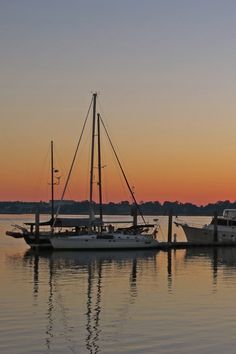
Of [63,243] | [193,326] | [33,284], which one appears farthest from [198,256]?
[193,326]

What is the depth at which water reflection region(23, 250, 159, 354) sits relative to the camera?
22906mm

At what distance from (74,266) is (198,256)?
55.4ft

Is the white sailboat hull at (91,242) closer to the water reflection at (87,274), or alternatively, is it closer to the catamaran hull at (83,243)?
the catamaran hull at (83,243)

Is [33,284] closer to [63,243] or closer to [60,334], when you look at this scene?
[60,334]

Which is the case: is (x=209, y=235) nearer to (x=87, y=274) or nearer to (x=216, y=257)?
(x=216, y=257)

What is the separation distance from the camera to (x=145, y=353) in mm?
19688

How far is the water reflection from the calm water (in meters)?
0.04

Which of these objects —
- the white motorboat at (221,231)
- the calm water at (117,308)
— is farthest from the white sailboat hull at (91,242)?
the calm water at (117,308)

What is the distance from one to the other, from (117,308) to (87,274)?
15.4m

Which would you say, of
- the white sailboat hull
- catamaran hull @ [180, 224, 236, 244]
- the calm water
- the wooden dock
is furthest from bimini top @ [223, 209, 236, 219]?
the calm water

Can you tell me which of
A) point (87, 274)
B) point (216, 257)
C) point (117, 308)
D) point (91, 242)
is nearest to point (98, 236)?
point (91, 242)

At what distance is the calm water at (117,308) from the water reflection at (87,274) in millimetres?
38

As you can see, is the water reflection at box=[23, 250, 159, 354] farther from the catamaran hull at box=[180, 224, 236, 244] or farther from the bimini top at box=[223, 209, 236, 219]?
the bimini top at box=[223, 209, 236, 219]

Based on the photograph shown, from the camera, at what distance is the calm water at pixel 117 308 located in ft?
69.5
